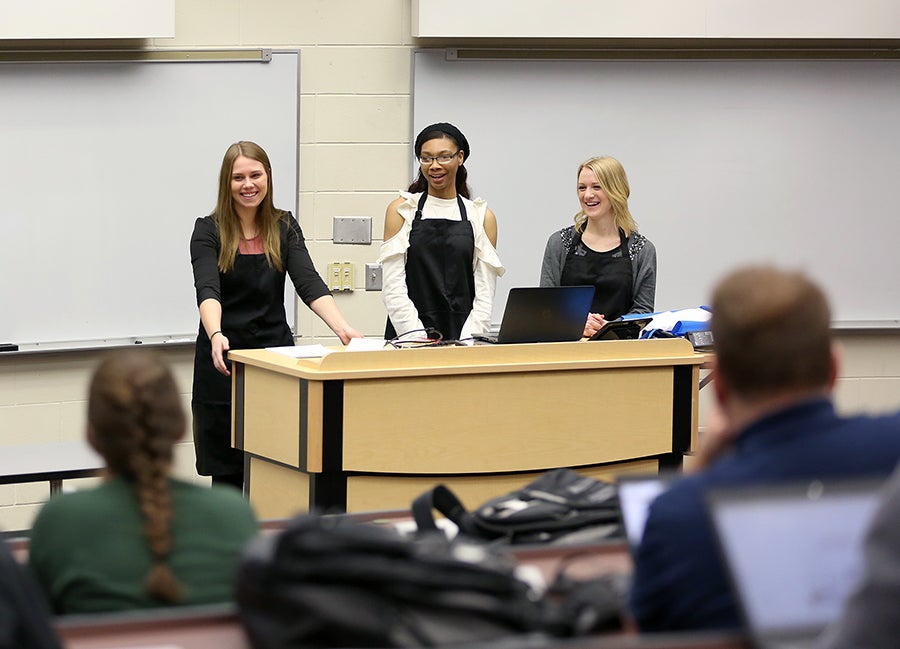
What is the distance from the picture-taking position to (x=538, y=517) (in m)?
2.20

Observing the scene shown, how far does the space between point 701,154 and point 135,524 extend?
437 centimetres

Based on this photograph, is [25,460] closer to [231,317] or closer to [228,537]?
[231,317]

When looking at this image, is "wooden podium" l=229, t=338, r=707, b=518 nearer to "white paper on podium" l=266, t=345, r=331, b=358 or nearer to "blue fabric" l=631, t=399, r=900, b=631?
"white paper on podium" l=266, t=345, r=331, b=358

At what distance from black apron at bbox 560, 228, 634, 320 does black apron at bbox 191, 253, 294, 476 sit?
1172 mm

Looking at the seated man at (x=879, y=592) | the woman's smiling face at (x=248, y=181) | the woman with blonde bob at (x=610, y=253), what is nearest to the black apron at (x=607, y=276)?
the woman with blonde bob at (x=610, y=253)

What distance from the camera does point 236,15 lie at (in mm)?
5070

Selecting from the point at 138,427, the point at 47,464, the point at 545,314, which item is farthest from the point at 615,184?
the point at 138,427

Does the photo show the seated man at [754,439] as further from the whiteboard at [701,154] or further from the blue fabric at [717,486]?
the whiteboard at [701,154]

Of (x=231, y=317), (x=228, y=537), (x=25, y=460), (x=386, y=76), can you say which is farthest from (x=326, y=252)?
(x=228, y=537)

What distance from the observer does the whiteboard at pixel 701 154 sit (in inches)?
213

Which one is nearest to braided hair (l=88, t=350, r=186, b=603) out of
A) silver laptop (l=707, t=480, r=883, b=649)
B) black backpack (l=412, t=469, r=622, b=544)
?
black backpack (l=412, t=469, r=622, b=544)

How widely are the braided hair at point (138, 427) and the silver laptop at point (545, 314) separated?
2038 mm

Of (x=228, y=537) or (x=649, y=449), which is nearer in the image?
(x=228, y=537)

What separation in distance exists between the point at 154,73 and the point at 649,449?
2667mm
